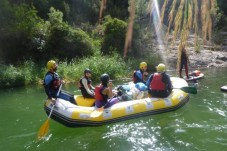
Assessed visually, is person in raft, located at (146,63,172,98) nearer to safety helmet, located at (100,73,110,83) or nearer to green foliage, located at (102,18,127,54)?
safety helmet, located at (100,73,110,83)

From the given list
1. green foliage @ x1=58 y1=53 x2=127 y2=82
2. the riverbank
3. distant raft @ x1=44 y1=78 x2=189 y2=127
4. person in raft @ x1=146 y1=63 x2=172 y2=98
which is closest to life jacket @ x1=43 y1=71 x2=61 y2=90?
distant raft @ x1=44 y1=78 x2=189 y2=127

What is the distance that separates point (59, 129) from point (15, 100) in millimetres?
4039

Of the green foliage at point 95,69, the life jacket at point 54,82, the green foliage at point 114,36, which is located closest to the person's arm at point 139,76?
the life jacket at point 54,82

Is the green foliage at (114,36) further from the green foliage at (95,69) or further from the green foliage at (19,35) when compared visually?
the green foliage at (19,35)

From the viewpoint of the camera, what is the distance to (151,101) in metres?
6.96

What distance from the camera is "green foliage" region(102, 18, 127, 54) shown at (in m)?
16.9

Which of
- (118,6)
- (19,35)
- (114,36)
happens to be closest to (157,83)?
(118,6)

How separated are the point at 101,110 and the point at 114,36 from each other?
36.3 feet

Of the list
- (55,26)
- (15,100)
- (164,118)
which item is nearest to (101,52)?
(55,26)

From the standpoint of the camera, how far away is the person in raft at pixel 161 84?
7.28 m

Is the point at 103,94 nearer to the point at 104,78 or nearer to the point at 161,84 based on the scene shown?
the point at 104,78

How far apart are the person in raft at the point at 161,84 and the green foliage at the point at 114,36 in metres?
9.37

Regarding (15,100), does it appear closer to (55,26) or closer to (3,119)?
(3,119)

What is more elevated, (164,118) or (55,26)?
(55,26)
